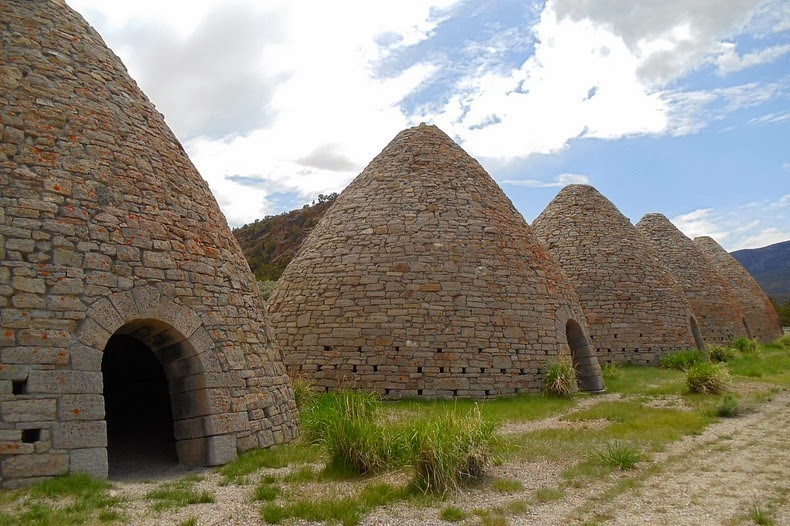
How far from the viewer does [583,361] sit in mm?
13547

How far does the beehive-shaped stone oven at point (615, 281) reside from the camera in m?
17.3

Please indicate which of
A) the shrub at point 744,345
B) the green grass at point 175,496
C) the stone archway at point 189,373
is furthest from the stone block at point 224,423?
the shrub at point 744,345

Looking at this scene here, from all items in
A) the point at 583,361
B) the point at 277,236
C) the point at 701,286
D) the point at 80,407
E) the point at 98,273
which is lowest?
A: the point at 583,361

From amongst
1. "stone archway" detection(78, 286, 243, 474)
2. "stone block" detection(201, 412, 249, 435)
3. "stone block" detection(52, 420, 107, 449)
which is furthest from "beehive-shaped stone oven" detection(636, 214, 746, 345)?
"stone block" detection(52, 420, 107, 449)

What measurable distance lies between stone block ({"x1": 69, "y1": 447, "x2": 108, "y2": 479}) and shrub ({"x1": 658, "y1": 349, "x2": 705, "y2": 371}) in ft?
48.0

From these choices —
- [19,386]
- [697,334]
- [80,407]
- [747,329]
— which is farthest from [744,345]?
[19,386]

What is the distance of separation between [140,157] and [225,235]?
5.03 ft

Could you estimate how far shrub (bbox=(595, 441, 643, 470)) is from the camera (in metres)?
6.52

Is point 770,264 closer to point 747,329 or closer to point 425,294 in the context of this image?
point 747,329

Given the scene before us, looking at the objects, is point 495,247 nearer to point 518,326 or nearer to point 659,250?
point 518,326

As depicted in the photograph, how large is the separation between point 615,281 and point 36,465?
51.8 feet

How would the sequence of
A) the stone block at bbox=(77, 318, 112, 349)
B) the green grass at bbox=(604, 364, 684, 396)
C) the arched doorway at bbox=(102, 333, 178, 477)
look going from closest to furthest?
1. the stone block at bbox=(77, 318, 112, 349)
2. the arched doorway at bbox=(102, 333, 178, 477)
3. the green grass at bbox=(604, 364, 684, 396)

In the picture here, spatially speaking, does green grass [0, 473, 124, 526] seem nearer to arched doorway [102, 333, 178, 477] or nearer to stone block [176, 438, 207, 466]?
stone block [176, 438, 207, 466]

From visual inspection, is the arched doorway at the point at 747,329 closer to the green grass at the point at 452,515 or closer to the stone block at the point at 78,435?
the green grass at the point at 452,515
